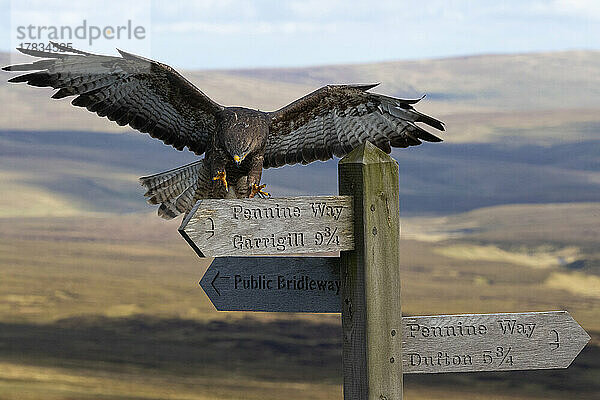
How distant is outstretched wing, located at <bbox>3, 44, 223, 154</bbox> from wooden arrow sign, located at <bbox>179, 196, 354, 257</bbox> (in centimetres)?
193

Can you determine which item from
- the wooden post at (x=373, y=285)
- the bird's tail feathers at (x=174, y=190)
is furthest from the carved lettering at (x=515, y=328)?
the bird's tail feathers at (x=174, y=190)

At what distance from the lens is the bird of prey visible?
4.46 metres

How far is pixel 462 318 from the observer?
119 inches

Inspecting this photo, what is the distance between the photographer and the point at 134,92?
188 inches

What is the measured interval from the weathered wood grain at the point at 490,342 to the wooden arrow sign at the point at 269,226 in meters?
0.51

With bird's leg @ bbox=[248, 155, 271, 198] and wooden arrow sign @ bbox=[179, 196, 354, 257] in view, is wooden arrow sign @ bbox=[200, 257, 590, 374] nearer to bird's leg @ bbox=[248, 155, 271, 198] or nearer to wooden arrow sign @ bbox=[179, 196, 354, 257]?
wooden arrow sign @ bbox=[179, 196, 354, 257]

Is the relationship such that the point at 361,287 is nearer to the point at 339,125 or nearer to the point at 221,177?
the point at 221,177

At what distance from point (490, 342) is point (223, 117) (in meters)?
2.45

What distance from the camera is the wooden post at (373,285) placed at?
2.92 metres

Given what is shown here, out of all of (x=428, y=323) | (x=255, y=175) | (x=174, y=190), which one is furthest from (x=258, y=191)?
(x=428, y=323)

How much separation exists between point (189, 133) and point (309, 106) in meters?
0.91

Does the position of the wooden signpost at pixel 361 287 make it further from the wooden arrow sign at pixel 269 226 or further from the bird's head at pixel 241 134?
the bird's head at pixel 241 134

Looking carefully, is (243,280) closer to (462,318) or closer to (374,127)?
A: (462,318)

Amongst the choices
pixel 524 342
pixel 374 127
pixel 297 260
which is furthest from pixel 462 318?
pixel 374 127
